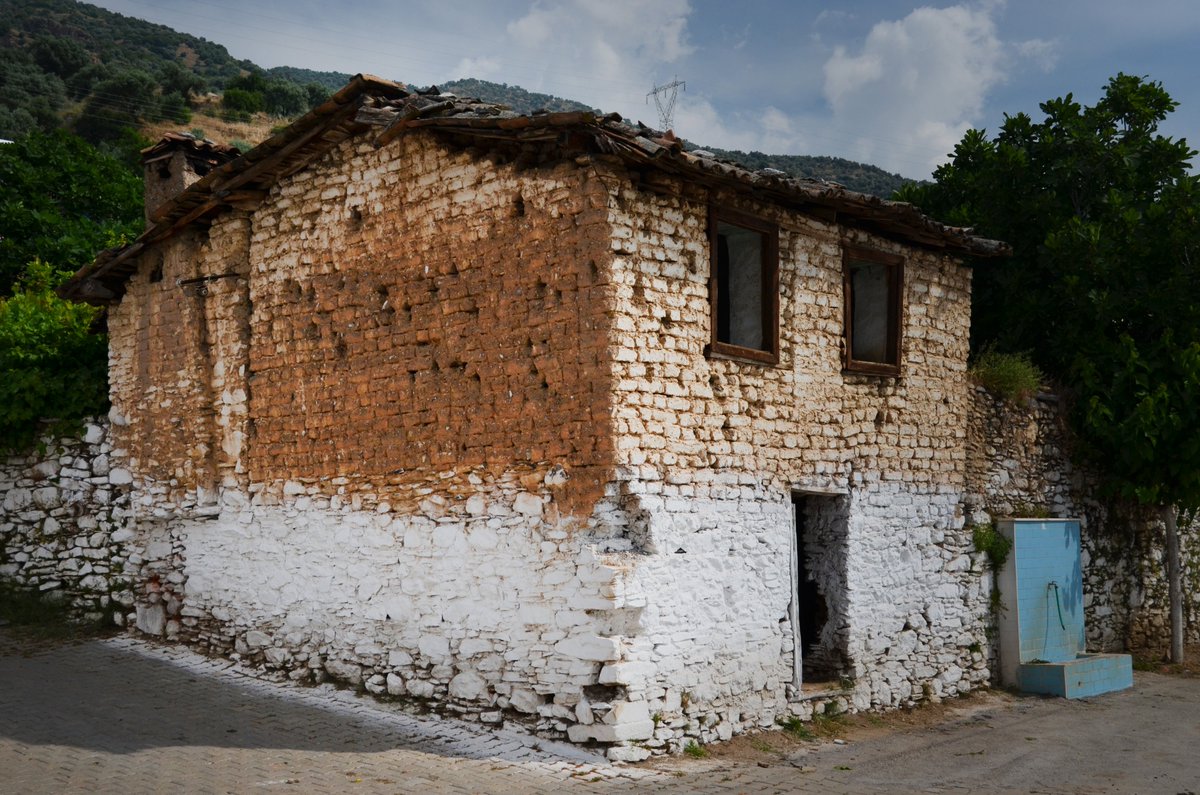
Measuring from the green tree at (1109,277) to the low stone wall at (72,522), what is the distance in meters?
11.4

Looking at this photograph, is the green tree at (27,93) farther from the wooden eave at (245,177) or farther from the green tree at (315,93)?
the wooden eave at (245,177)

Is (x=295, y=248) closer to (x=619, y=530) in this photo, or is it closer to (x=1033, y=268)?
(x=619, y=530)

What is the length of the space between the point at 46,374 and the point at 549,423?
283 inches

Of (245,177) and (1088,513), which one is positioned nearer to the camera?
(245,177)

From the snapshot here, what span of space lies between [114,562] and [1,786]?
201 inches

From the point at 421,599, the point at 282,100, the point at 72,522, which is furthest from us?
the point at 282,100

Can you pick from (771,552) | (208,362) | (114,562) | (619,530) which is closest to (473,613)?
(619,530)

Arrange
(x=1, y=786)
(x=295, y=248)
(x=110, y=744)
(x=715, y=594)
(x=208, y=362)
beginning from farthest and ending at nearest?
(x=208, y=362), (x=295, y=248), (x=715, y=594), (x=110, y=744), (x=1, y=786)

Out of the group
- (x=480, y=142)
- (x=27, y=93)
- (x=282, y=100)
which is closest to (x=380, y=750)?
(x=480, y=142)

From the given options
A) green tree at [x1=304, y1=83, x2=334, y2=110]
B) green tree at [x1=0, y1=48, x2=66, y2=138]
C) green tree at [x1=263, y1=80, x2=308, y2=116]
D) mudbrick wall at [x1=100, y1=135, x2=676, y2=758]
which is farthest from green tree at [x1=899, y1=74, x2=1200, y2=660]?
green tree at [x1=304, y1=83, x2=334, y2=110]

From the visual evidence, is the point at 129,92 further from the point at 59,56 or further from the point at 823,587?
the point at 823,587

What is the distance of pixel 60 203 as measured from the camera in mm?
22625

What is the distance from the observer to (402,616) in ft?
29.8

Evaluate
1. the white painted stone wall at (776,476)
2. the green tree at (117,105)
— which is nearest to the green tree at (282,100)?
the green tree at (117,105)
